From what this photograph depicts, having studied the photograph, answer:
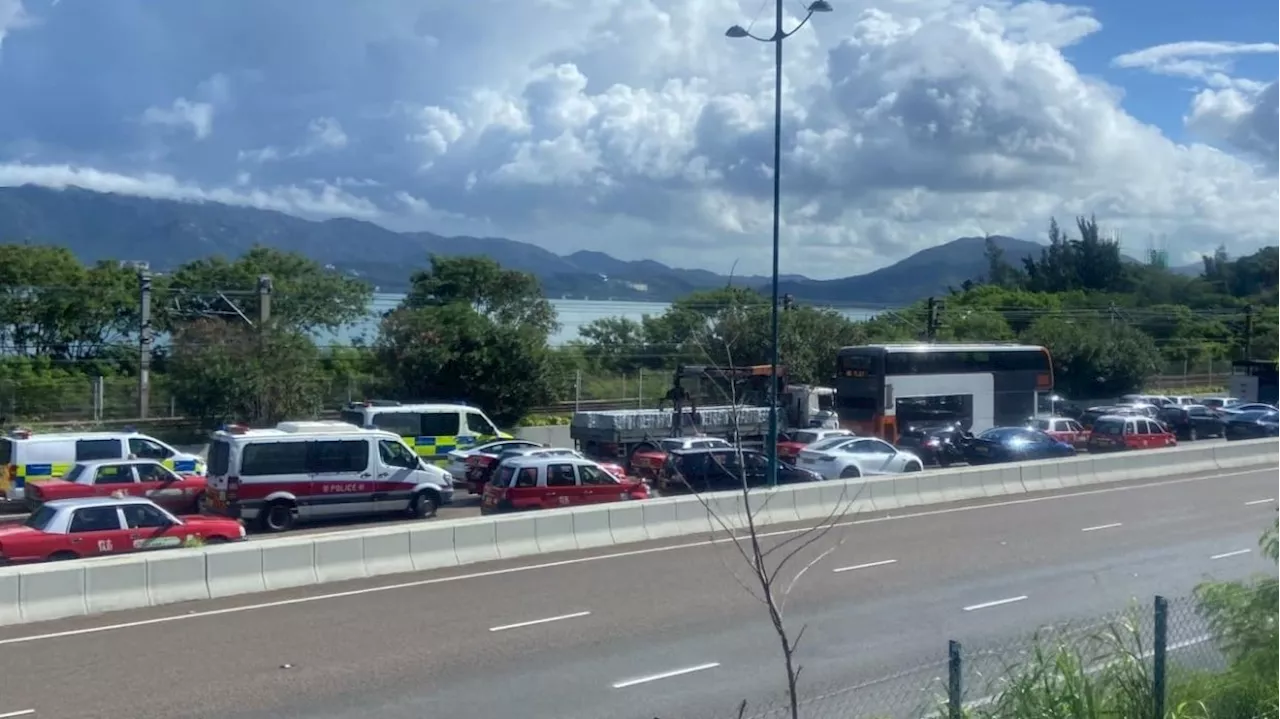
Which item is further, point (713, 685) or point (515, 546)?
point (515, 546)

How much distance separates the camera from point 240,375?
129 ft

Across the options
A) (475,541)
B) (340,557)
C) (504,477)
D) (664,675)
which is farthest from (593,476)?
(664,675)

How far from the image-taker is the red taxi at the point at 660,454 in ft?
101

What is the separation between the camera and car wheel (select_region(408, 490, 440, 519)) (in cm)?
2578

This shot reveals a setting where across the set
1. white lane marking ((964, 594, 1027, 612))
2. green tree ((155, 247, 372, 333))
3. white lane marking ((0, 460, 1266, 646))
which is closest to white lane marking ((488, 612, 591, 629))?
white lane marking ((0, 460, 1266, 646))

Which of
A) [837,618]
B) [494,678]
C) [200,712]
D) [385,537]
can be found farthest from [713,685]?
[385,537]

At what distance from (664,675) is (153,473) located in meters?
16.3

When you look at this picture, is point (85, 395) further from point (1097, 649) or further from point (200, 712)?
point (1097, 649)

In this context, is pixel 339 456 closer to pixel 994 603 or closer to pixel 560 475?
pixel 560 475

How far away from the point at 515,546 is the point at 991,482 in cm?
1362

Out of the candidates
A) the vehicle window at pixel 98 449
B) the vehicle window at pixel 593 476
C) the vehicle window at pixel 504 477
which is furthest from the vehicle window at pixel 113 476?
the vehicle window at pixel 593 476

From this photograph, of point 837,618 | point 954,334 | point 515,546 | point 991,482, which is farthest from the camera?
point 954,334

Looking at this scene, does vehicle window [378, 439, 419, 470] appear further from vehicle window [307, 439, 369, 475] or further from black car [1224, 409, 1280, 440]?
black car [1224, 409, 1280, 440]

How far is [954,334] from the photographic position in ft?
250
